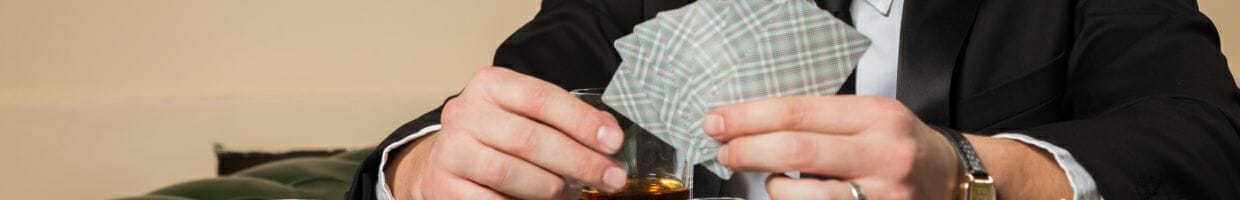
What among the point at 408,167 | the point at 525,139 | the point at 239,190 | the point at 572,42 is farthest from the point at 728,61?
the point at 239,190

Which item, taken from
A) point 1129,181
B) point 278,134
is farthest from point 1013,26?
point 278,134

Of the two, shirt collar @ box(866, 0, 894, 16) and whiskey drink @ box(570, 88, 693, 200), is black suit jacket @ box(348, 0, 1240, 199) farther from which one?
whiskey drink @ box(570, 88, 693, 200)

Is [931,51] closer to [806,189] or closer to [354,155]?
[806,189]

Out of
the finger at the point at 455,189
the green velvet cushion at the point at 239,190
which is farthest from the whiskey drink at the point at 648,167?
the green velvet cushion at the point at 239,190

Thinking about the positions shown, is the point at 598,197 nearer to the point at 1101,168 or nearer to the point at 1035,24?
the point at 1101,168

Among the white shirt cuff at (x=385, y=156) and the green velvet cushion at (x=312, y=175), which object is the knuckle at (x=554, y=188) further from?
the green velvet cushion at (x=312, y=175)

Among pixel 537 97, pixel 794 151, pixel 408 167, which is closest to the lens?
pixel 794 151
